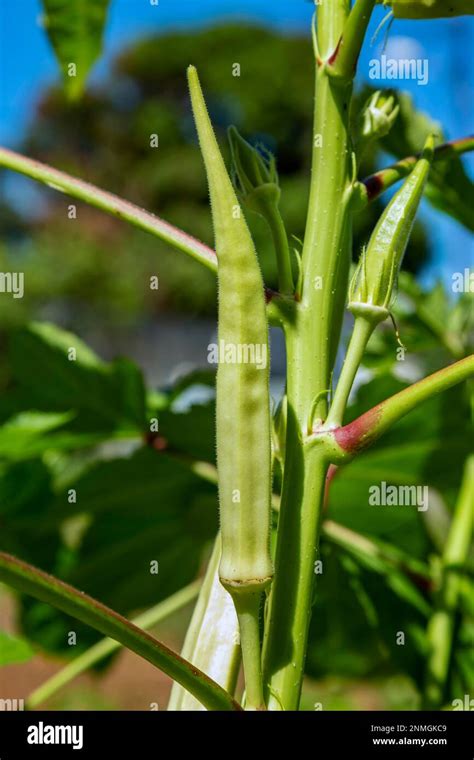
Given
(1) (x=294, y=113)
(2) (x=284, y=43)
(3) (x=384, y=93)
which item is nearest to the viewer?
(3) (x=384, y=93)

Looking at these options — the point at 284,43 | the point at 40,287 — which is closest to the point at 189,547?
the point at 40,287

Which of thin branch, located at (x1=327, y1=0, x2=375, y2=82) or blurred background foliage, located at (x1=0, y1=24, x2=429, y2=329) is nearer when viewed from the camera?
thin branch, located at (x1=327, y1=0, x2=375, y2=82)

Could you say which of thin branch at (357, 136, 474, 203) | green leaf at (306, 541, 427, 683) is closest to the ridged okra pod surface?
thin branch at (357, 136, 474, 203)

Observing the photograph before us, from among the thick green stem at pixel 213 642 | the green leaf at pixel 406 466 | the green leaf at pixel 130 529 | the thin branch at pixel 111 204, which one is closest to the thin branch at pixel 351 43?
the thin branch at pixel 111 204

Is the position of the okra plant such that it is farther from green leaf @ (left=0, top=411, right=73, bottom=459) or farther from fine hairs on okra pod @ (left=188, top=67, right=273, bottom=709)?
green leaf @ (left=0, top=411, right=73, bottom=459)

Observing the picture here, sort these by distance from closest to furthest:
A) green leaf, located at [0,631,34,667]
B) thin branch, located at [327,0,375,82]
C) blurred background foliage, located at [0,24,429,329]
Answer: thin branch, located at [327,0,375,82] < green leaf, located at [0,631,34,667] < blurred background foliage, located at [0,24,429,329]

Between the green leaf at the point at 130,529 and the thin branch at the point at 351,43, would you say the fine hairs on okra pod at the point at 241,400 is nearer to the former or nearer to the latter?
the thin branch at the point at 351,43

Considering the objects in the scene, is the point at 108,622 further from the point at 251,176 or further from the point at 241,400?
the point at 251,176
